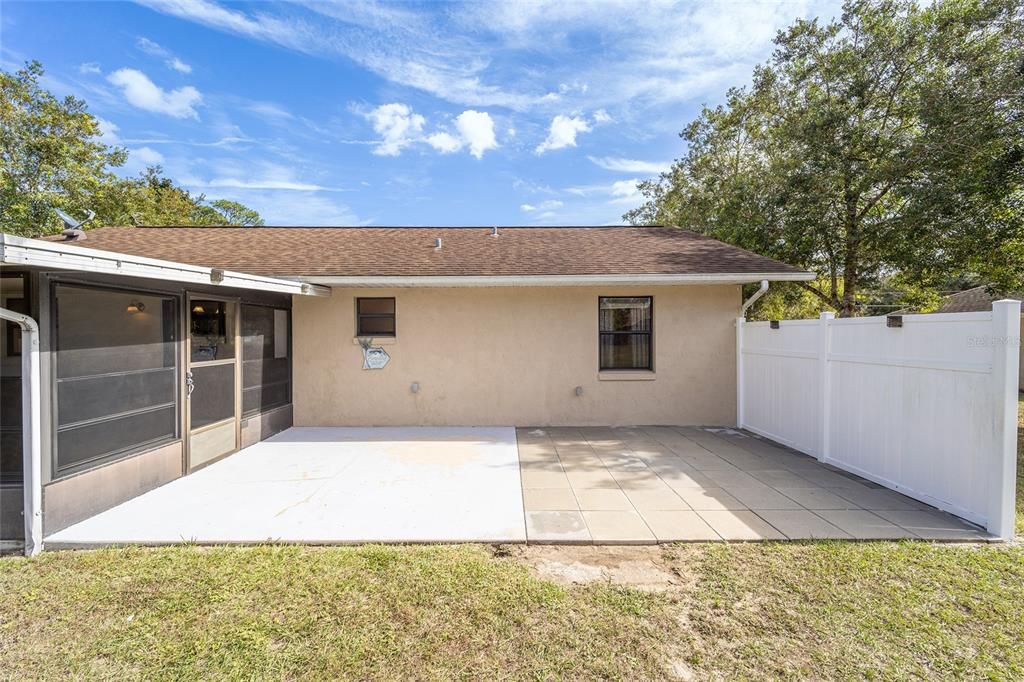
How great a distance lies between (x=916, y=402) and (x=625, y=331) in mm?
4358

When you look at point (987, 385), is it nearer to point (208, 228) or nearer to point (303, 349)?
point (303, 349)

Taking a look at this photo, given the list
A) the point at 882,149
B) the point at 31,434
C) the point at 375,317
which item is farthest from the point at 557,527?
the point at 882,149

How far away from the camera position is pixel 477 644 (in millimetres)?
2461

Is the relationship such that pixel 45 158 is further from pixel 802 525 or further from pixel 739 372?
pixel 802 525

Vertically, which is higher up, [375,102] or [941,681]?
[375,102]

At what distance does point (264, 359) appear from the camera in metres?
6.98

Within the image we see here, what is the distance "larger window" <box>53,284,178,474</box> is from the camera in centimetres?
382

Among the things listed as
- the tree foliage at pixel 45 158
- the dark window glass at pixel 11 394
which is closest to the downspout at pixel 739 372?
the dark window glass at pixel 11 394

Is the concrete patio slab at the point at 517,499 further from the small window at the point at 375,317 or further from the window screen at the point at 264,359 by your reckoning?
the small window at the point at 375,317

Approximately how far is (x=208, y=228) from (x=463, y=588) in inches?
436

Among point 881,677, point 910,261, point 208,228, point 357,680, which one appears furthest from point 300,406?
point 910,261

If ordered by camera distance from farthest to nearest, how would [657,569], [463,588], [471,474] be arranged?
1. [471,474]
2. [657,569]
3. [463,588]

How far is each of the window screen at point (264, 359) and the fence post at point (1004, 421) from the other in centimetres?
878

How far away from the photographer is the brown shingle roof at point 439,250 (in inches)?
295
